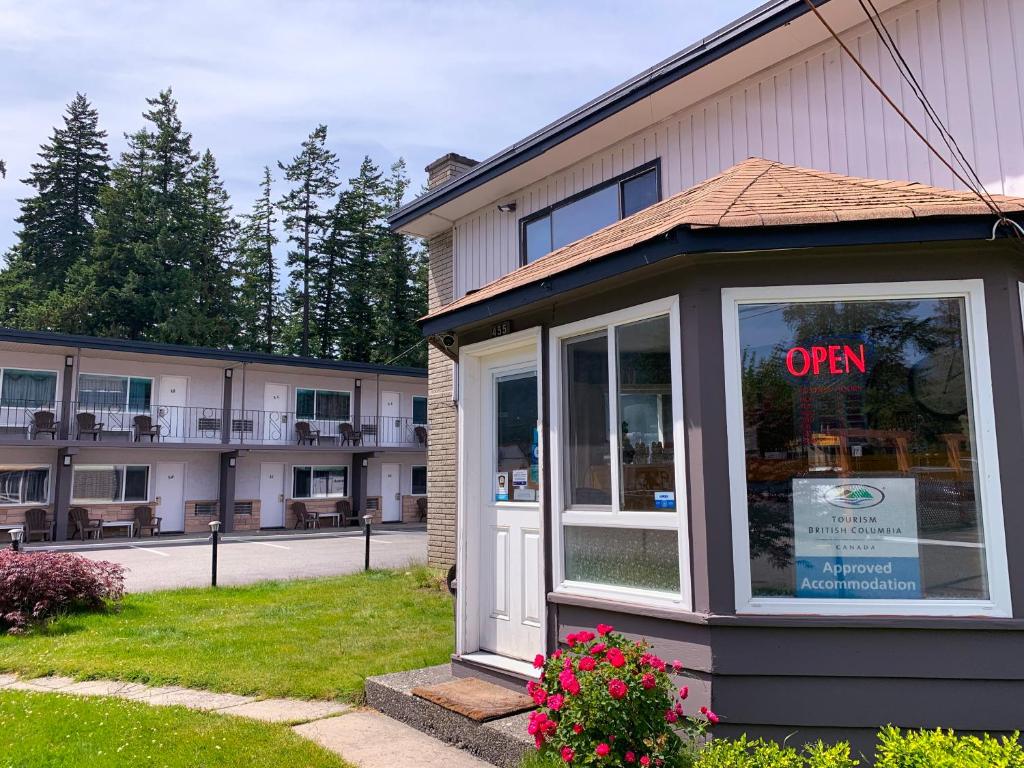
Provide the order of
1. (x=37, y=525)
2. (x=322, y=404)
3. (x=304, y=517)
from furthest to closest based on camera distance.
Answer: (x=322, y=404) → (x=304, y=517) → (x=37, y=525)

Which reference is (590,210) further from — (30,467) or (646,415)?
(30,467)

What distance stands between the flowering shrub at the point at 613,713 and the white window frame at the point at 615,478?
55 centimetres

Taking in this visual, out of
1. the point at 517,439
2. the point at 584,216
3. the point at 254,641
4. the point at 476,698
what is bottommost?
the point at 254,641

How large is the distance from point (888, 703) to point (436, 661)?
12.3 feet

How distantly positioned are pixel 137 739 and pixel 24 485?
20.7 metres

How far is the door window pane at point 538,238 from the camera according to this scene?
9453mm

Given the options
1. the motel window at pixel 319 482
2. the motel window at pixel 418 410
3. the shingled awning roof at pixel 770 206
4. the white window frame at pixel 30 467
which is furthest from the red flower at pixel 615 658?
the motel window at pixel 418 410

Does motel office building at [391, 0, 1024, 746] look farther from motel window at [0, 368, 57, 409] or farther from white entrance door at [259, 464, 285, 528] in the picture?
white entrance door at [259, 464, 285, 528]

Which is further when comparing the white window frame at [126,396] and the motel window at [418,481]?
the motel window at [418,481]

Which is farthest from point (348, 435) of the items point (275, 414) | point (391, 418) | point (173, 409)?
point (173, 409)

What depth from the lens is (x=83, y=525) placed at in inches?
863

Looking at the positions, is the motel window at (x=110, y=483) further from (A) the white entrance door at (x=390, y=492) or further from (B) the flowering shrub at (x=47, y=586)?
(B) the flowering shrub at (x=47, y=586)

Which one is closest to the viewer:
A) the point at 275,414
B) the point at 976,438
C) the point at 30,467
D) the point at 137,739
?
the point at 976,438

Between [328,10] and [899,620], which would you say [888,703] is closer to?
[899,620]
